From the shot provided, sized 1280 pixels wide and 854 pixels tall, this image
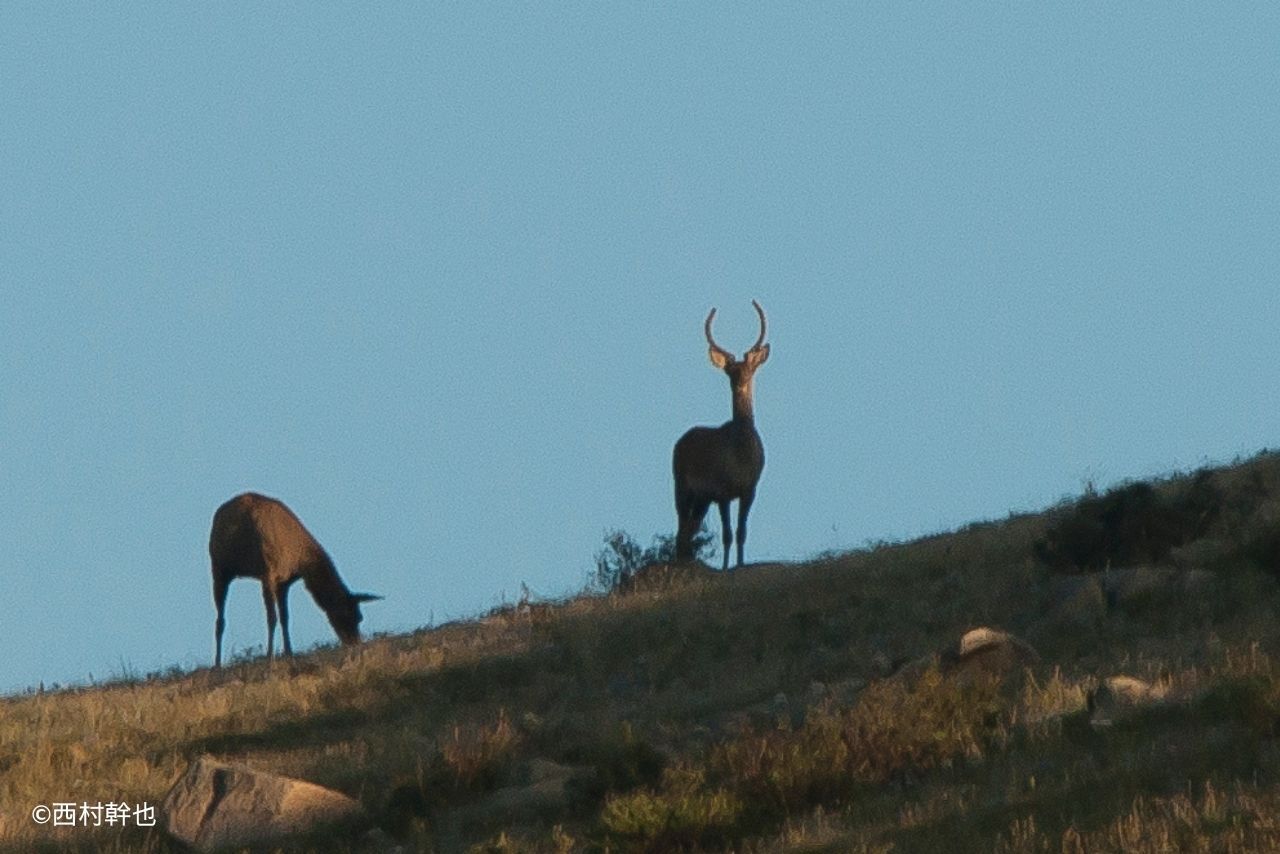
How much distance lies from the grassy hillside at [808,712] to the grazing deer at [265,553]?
2626 millimetres

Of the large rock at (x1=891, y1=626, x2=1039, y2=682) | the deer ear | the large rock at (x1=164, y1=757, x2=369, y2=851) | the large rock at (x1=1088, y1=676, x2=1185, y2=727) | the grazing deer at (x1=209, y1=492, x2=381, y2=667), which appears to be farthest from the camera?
the deer ear

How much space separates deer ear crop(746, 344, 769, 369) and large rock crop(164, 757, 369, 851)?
1239 centimetres

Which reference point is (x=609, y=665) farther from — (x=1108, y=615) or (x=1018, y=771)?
(x=1018, y=771)

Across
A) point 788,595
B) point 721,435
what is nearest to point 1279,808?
point 788,595

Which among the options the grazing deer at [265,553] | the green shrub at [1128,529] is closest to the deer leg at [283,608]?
the grazing deer at [265,553]

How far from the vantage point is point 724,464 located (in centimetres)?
2228

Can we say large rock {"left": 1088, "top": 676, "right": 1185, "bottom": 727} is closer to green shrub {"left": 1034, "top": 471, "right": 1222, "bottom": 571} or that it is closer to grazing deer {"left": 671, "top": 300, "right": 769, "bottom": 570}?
green shrub {"left": 1034, "top": 471, "right": 1222, "bottom": 571}

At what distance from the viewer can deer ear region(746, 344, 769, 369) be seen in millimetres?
23172

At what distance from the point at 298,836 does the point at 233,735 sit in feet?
12.8

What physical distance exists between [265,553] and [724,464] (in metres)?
4.61

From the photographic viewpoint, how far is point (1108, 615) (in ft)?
46.7

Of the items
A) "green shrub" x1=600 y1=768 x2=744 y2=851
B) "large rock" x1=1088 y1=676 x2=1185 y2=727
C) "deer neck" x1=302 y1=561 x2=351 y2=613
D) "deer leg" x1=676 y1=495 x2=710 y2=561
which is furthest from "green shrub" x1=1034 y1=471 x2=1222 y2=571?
"deer neck" x1=302 y1=561 x2=351 y2=613

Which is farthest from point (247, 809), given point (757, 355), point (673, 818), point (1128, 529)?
point (757, 355)

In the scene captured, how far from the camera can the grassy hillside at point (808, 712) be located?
9.44m
